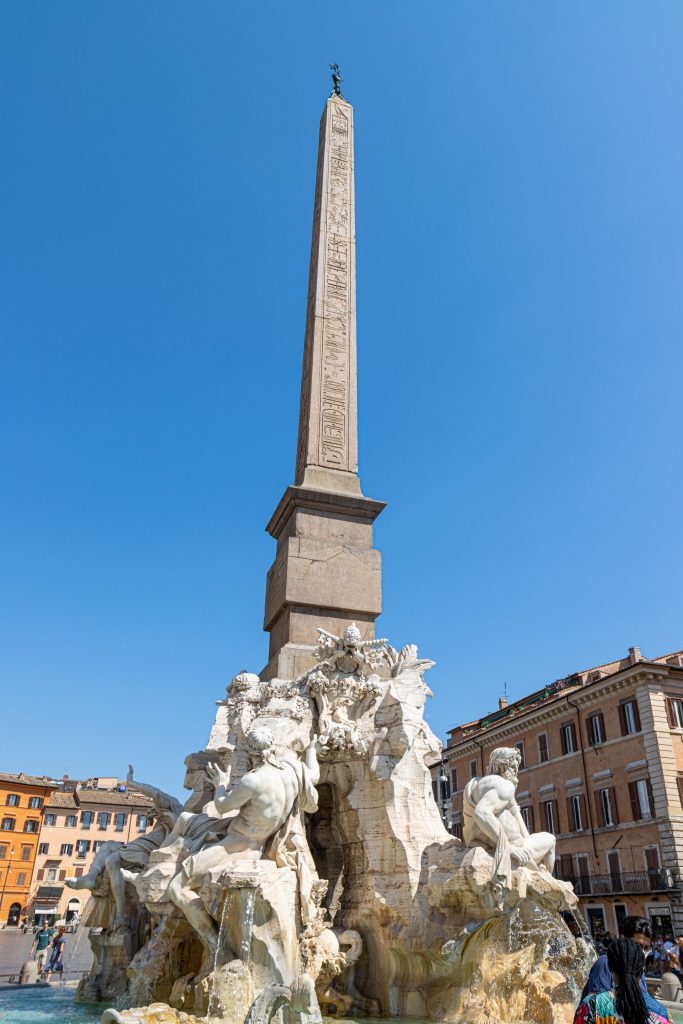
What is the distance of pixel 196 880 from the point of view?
5.36 meters

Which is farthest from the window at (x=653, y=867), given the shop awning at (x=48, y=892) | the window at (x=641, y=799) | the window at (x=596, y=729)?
the shop awning at (x=48, y=892)

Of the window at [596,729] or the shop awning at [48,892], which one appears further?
the shop awning at [48,892]

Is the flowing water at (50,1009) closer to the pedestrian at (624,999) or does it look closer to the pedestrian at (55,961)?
the pedestrian at (55,961)

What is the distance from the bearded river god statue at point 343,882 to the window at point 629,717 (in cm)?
1850

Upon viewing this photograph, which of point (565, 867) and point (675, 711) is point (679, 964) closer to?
point (675, 711)

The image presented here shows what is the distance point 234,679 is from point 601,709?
66.3ft

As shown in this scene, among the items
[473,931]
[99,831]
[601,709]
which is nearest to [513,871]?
[473,931]

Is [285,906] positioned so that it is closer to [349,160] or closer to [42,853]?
[349,160]

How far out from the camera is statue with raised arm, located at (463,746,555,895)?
569cm

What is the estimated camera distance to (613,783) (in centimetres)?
2370

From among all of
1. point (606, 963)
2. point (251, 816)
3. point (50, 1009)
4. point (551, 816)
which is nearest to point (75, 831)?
point (551, 816)

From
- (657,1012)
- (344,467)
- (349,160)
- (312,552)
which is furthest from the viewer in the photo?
(349,160)

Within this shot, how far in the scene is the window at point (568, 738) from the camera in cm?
2577

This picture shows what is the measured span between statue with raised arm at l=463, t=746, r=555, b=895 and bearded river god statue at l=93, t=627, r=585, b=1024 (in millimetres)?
13
